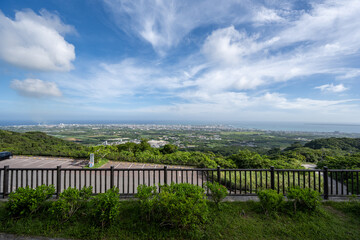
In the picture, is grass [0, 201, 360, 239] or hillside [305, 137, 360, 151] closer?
grass [0, 201, 360, 239]

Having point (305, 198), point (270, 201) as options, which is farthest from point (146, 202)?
point (305, 198)

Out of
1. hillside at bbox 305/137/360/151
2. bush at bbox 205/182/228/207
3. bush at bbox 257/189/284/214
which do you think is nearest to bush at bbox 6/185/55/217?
bush at bbox 205/182/228/207

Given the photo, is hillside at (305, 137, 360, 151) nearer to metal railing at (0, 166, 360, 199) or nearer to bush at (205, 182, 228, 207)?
metal railing at (0, 166, 360, 199)

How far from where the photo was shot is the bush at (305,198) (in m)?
3.41

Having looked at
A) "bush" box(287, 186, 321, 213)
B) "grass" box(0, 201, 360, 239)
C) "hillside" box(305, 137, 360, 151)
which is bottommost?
"hillside" box(305, 137, 360, 151)

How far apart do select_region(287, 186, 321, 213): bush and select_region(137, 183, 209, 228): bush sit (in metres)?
2.23

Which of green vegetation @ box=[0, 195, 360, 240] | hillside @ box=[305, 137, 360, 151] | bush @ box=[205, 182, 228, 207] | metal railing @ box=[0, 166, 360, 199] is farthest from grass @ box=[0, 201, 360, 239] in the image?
hillside @ box=[305, 137, 360, 151]

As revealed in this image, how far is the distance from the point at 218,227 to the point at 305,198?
7.47 ft

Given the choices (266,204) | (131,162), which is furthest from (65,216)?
(131,162)

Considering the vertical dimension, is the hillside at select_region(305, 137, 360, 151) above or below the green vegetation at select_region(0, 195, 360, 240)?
below

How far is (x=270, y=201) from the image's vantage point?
3.29 metres

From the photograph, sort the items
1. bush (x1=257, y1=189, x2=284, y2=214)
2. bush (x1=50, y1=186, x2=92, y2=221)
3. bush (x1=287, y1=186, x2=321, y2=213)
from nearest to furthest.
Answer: bush (x1=50, y1=186, x2=92, y2=221), bush (x1=257, y1=189, x2=284, y2=214), bush (x1=287, y1=186, x2=321, y2=213)

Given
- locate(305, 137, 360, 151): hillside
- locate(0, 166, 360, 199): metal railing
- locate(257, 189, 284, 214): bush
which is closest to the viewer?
locate(257, 189, 284, 214): bush

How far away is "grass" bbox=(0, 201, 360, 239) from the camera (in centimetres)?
276
